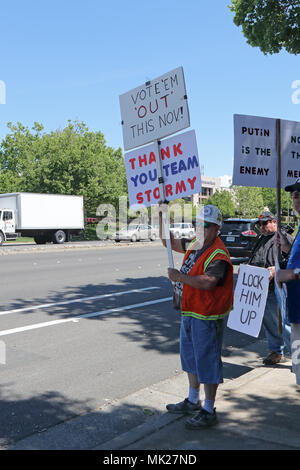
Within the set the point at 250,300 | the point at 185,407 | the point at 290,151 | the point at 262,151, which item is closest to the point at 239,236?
the point at 250,300

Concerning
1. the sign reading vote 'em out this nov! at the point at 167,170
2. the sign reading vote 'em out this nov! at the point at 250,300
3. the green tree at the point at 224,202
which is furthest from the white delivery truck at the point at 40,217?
the green tree at the point at 224,202

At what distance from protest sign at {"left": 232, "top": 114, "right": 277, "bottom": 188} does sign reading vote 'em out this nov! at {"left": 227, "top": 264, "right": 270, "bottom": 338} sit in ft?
3.39

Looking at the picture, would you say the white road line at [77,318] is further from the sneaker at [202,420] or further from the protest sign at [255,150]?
the protest sign at [255,150]

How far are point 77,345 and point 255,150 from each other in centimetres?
353

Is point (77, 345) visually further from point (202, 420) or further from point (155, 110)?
point (155, 110)

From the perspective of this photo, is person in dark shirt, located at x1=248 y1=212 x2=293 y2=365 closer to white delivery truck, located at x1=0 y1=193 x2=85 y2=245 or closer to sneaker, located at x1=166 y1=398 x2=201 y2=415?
sneaker, located at x1=166 y1=398 x2=201 y2=415

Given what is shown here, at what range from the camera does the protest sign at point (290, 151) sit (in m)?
5.03

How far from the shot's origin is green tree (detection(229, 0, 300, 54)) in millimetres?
10727

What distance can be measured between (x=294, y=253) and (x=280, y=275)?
0.65 feet

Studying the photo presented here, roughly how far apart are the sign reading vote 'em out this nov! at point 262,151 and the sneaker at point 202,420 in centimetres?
225

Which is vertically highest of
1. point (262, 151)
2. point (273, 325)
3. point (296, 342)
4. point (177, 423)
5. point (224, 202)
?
point (224, 202)

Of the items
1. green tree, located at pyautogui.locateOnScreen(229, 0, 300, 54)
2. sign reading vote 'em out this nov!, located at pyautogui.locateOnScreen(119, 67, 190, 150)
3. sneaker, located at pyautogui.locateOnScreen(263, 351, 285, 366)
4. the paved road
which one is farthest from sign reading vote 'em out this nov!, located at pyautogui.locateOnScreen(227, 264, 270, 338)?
green tree, located at pyautogui.locateOnScreen(229, 0, 300, 54)

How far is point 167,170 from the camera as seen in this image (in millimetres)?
4551
